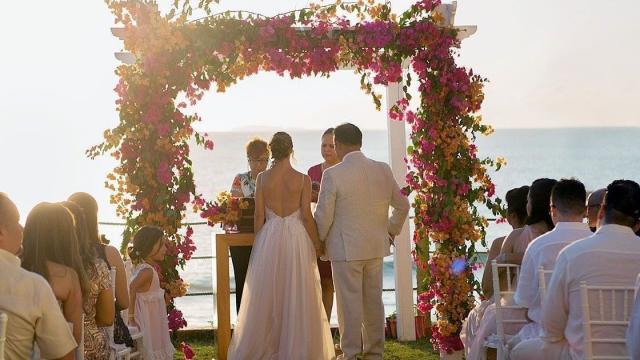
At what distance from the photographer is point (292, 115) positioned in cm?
5703

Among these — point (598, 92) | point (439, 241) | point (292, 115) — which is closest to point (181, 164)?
point (439, 241)

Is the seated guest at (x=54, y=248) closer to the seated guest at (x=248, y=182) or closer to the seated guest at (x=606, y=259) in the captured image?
the seated guest at (x=606, y=259)

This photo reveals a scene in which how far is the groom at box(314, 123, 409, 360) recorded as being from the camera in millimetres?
8492

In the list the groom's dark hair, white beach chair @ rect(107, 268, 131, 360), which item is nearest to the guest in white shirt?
white beach chair @ rect(107, 268, 131, 360)

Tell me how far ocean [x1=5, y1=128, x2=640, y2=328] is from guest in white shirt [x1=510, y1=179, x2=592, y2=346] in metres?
23.5

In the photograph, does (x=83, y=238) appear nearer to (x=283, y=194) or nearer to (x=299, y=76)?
(x=283, y=194)

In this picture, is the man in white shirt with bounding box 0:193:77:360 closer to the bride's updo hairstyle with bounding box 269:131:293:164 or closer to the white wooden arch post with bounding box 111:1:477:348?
the bride's updo hairstyle with bounding box 269:131:293:164

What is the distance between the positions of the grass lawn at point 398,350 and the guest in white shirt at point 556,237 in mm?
3589

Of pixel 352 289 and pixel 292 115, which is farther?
pixel 292 115

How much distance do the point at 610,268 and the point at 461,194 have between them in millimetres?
4062

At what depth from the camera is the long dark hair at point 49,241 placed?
5059 millimetres

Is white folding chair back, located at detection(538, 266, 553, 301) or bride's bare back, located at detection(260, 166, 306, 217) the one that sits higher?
bride's bare back, located at detection(260, 166, 306, 217)

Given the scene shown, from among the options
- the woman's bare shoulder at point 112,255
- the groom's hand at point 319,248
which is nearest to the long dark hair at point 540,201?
the woman's bare shoulder at point 112,255

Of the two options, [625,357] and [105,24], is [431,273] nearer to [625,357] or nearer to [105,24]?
[105,24]
